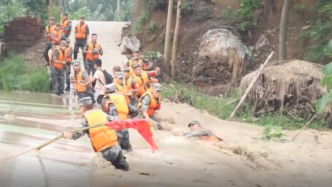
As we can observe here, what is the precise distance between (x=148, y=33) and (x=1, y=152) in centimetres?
1462

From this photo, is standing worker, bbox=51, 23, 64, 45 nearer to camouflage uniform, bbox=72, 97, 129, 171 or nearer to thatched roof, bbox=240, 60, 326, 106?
thatched roof, bbox=240, 60, 326, 106

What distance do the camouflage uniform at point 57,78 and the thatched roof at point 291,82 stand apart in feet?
18.5

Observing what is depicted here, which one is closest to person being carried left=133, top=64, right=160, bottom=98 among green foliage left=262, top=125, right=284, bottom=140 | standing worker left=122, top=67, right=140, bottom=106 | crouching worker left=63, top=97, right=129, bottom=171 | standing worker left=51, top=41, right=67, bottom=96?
standing worker left=122, top=67, right=140, bottom=106

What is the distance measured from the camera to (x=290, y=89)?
15.5 meters

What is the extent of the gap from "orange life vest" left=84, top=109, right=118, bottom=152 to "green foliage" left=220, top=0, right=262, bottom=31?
15313 millimetres

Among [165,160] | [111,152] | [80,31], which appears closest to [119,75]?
[165,160]

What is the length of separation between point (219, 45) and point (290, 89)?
219 inches

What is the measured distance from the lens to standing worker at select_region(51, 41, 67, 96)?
17516 mm

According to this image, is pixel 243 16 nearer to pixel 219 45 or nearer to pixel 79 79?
pixel 219 45

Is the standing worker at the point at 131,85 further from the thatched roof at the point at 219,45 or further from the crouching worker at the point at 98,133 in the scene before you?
the thatched roof at the point at 219,45

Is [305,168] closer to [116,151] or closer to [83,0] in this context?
[116,151]

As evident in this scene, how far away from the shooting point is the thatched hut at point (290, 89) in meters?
15.4

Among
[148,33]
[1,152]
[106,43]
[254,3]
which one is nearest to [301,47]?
[254,3]

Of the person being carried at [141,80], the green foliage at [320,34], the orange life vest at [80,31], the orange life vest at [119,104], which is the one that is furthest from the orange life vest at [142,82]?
the green foliage at [320,34]
